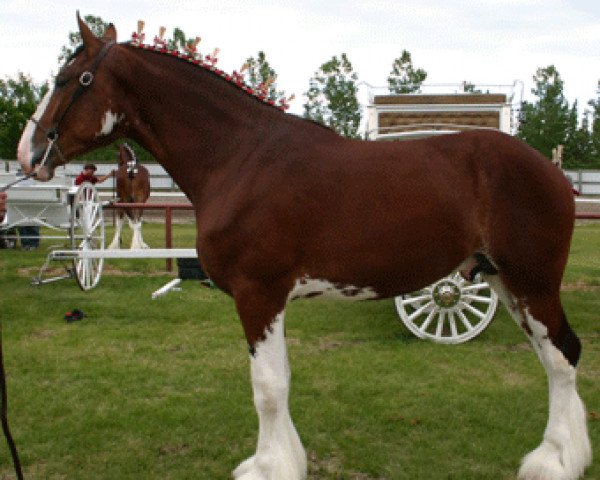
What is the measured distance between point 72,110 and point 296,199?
1.15m

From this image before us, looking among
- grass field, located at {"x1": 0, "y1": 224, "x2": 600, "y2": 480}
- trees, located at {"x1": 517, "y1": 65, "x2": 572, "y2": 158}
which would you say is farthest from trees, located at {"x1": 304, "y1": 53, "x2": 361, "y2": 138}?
grass field, located at {"x1": 0, "y1": 224, "x2": 600, "y2": 480}

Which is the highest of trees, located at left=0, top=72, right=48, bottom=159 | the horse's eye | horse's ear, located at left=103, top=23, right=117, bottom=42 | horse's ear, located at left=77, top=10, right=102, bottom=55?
trees, located at left=0, top=72, right=48, bottom=159

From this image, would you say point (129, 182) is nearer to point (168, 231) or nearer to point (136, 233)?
point (136, 233)

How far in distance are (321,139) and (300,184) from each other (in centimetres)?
30

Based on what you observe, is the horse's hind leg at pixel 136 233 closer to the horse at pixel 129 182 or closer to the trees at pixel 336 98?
the horse at pixel 129 182

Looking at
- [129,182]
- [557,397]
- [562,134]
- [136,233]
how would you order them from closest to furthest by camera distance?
[557,397] → [136,233] → [129,182] → [562,134]

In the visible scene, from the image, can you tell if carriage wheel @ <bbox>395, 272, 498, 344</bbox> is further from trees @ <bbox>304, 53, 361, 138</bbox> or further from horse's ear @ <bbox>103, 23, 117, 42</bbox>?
trees @ <bbox>304, 53, 361, 138</bbox>

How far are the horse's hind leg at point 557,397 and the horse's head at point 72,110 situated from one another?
229 cm

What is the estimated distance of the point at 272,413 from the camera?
8.89ft

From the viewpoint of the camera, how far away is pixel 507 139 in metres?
2.86

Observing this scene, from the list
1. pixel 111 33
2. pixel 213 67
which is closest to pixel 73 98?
pixel 111 33

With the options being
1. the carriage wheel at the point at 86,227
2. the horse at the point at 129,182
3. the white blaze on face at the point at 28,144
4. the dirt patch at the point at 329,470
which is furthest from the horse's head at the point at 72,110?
the horse at the point at 129,182

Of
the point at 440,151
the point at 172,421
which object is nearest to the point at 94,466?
the point at 172,421

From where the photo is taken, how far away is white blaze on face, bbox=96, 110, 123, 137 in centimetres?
269
